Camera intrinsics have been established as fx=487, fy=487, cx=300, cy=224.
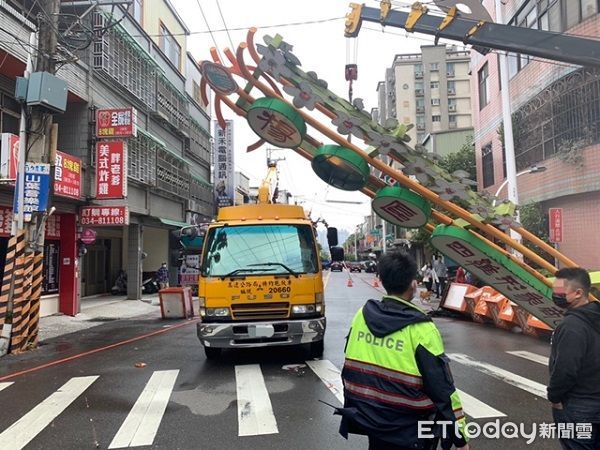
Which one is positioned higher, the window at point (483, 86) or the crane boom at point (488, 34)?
the window at point (483, 86)

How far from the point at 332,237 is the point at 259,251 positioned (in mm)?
1908

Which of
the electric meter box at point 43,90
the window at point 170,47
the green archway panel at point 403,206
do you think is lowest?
the green archway panel at point 403,206

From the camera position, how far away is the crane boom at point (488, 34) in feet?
30.9

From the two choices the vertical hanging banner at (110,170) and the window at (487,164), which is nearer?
the vertical hanging banner at (110,170)

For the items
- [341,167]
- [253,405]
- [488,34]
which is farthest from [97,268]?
[488,34]

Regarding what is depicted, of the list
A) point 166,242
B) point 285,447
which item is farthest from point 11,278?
point 166,242

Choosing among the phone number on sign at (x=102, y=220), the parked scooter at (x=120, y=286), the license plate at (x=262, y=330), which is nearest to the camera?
the license plate at (x=262, y=330)

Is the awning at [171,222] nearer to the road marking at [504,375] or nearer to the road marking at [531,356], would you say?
the road marking at [504,375]

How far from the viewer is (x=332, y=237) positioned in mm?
9500

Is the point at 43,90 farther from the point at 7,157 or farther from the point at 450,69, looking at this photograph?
the point at 450,69

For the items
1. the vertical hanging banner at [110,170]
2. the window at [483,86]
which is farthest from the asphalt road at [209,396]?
the window at [483,86]

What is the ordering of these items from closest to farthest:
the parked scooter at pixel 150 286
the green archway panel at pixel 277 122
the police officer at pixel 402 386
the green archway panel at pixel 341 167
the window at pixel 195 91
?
the police officer at pixel 402 386 → the green archway panel at pixel 277 122 → the green archway panel at pixel 341 167 → the parked scooter at pixel 150 286 → the window at pixel 195 91

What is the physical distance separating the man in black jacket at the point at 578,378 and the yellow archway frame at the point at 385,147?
4468mm

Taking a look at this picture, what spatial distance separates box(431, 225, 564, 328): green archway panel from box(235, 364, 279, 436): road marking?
3508mm
